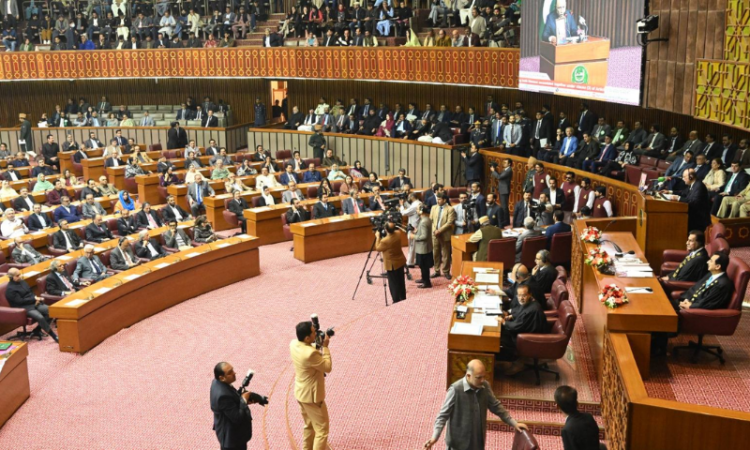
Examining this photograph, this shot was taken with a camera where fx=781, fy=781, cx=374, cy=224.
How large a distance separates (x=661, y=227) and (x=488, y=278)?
6.62 feet

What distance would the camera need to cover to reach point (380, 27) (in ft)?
65.7

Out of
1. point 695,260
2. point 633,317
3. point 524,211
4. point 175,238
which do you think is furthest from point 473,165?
point 633,317

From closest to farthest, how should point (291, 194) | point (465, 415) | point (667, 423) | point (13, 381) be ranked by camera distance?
point (667, 423)
point (465, 415)
point (13, 381)
point (291, 194)

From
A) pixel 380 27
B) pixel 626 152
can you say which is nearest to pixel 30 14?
pixel 380 27

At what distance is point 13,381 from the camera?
26.1ft

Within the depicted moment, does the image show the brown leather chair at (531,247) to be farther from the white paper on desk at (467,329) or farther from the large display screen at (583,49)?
the white paper on desk at (467,329)

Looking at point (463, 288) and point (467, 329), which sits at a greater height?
point (463, 288)

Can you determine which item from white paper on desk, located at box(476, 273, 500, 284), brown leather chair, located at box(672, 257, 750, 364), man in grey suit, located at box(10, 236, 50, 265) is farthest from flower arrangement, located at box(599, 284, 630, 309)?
Answer: man in grey suit, located at box(10, 236, 50, 265)

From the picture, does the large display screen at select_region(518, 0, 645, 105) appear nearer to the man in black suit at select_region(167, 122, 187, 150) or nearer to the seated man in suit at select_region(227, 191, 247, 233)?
the seated man in suit at select_region(227, 191, 247, 233)

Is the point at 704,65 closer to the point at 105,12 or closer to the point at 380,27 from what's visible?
the point at 380,27

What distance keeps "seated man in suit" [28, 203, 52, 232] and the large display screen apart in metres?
9.36

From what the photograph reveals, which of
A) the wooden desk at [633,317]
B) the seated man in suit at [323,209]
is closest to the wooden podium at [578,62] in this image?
the seated man in suit at [323,209]

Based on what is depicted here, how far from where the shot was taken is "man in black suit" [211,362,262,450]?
18.5ft

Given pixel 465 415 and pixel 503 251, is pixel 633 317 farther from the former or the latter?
pixel 503 251
